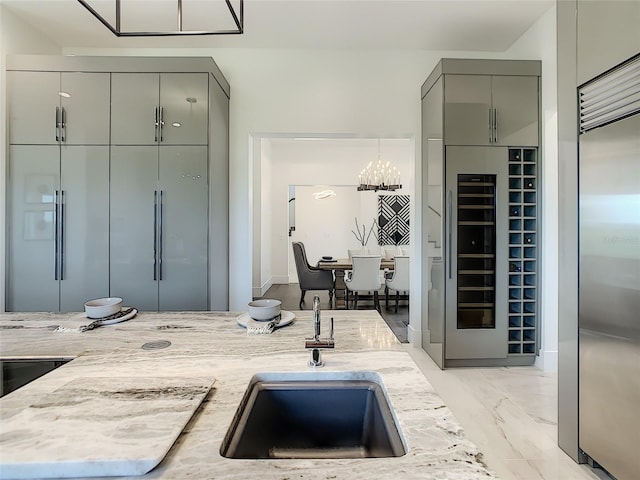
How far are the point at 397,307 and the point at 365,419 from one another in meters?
4.85

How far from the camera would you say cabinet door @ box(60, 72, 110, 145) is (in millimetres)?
2904

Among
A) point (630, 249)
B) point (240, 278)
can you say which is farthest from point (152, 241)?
point (630, 249)

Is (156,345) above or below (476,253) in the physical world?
below

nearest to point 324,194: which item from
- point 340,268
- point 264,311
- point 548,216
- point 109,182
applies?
point 340,268

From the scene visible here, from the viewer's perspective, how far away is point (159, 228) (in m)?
2.96

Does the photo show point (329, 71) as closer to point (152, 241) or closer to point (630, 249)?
point (152, 241)

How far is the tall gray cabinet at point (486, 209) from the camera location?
10.3 feet

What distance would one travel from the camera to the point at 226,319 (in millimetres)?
1712

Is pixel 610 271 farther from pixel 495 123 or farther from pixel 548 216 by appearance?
pixel 495 123

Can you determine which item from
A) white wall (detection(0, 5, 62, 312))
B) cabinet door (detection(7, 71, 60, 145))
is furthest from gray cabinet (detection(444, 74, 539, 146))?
white wall (detection(0, 5, 62, 312))

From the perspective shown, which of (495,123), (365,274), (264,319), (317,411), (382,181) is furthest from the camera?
(382,181)

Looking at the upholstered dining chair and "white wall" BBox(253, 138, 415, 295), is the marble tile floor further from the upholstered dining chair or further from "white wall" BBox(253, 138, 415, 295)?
"white wall" BBox(253, 138, 415, 295)

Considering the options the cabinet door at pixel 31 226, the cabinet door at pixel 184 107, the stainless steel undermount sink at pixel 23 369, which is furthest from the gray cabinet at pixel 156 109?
the stainless steel undermount sink at pixel 23 369

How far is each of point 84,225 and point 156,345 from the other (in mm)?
2171
